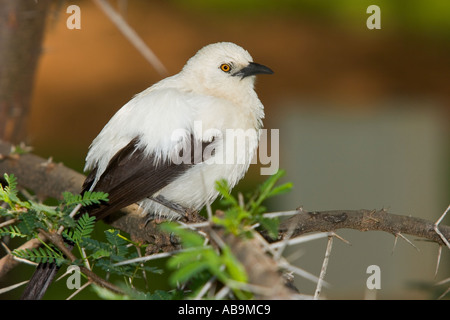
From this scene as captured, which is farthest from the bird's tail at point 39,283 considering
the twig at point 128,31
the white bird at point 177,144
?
the twig at point 128,31

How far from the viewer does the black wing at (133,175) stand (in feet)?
7.77

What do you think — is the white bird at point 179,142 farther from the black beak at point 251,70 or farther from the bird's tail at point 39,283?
the bird's tail at point 39,283

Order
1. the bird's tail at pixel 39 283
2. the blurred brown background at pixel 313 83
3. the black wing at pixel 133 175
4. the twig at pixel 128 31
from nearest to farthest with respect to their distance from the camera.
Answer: the bird's tail at pixel 39 283 < the twig at pixel 128 31 < the black wing at pixel 133 175 < the blurred brown background at pixel 313 83

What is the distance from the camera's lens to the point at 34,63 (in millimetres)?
2996

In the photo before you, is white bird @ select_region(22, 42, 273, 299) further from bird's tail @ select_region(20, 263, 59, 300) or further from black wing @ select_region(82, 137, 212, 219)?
bird's tail @ select_region(20, 263, 59, 300)

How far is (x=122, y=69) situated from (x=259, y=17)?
176cm

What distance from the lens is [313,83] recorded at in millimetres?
6930

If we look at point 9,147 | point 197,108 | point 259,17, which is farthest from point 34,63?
point 259,17

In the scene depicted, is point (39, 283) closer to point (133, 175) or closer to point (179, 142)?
point (133, 175)

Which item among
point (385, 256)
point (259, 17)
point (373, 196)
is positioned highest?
point (259, 17)

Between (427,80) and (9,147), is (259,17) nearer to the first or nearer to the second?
(427,80)

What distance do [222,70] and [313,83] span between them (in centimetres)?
426

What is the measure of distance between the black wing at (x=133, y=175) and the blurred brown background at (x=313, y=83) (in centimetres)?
330

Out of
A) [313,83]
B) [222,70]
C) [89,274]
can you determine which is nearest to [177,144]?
[222,70]
